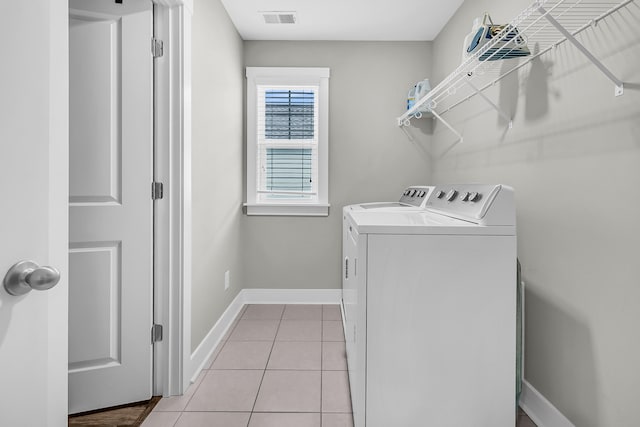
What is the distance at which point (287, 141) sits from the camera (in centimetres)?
329

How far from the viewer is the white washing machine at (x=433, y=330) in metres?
1.40

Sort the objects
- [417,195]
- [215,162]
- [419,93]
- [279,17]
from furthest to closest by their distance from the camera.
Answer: [419,93] < [279,17] < [417,195] < [215,162]

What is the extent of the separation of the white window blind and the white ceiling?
0.46 metres

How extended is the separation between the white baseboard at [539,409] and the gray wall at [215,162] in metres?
1.68

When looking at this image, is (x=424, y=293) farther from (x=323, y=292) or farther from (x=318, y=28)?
(x=318, y=28)

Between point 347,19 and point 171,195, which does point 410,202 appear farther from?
point 171,195

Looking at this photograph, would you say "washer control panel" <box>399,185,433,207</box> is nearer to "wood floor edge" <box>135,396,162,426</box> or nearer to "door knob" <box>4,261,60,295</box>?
"wood floor edge" <box>135,396,162,426</box>

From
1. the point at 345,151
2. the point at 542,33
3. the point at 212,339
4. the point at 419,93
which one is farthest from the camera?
the point at 345,151

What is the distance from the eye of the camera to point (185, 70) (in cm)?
179

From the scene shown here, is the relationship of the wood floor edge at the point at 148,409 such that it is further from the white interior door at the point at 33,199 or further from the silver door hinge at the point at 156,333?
the white interior door at the point at 33,199

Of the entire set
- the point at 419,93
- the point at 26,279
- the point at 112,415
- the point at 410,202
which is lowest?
the point at 112,415

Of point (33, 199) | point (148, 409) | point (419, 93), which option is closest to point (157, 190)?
point (148, 409)

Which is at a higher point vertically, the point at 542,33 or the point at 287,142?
the point at 542,33

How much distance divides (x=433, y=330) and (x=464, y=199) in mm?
605
